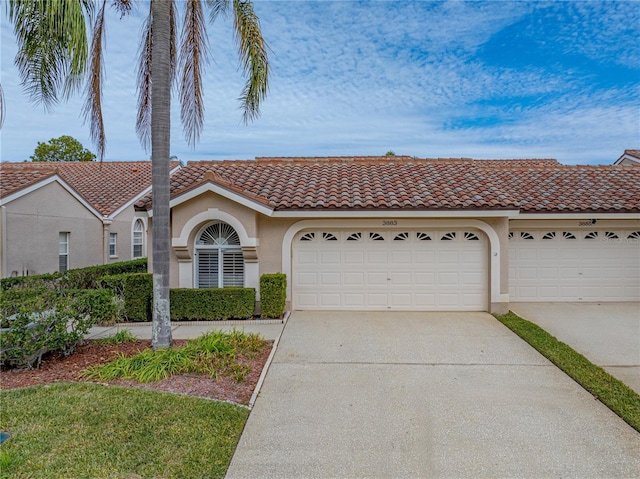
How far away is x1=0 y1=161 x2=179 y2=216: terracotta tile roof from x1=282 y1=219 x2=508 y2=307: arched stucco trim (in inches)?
436

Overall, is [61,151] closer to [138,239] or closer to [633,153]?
[138,239]

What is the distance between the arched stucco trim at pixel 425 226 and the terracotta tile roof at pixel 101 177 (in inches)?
436

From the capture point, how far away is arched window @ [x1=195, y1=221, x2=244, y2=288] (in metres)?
11.2

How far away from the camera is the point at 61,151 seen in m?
42.4

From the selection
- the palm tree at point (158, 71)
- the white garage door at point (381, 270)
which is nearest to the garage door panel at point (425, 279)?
the white garage door at point (381, 270)

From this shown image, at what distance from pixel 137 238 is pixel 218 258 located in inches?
518

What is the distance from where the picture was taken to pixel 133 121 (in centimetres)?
875

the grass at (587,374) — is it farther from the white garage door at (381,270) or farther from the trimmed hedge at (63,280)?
the trimmed hedge at (63,280)

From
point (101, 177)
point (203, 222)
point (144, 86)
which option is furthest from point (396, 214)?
point (101, 177)

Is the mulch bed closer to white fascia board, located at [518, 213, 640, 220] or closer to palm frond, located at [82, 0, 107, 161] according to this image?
palm frond, located at [82, 0, 107, 161]

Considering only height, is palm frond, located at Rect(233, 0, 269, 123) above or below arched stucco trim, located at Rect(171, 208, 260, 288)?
above

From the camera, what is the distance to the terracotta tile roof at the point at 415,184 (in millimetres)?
10648

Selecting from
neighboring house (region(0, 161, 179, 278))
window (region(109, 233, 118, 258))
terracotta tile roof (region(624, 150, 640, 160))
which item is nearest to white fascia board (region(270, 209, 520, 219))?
neighboring house (region(0, 161, 179, 278))

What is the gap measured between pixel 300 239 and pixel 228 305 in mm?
2979
